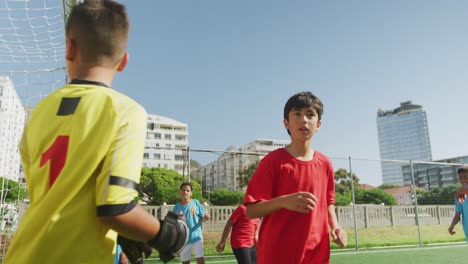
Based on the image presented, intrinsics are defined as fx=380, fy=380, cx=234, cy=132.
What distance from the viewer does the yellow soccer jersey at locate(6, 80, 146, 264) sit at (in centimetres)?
119

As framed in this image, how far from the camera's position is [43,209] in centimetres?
123

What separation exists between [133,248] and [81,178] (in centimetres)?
33

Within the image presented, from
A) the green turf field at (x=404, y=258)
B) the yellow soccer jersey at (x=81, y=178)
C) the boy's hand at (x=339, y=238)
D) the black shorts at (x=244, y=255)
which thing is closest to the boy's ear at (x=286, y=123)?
the boy's hand at (x=339, y=238)

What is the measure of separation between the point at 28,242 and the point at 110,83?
0.61m

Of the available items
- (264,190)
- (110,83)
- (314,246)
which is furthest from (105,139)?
(314,246)

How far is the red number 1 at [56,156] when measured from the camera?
1.25 metres

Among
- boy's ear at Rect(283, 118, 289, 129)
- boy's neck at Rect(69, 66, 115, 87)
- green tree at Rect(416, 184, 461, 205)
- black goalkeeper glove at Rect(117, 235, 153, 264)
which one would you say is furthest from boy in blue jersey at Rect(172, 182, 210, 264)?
green tree at Rect(416, 184, 461, 205)

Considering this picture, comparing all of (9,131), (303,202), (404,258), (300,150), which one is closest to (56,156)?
(303,202)

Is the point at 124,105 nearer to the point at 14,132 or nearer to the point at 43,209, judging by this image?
the point at 43,209

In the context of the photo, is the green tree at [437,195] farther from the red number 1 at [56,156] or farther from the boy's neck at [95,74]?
the red number 1 at [56,156]

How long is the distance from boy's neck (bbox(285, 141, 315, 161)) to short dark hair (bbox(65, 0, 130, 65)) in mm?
1944

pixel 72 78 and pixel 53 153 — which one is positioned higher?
pixel 72 78

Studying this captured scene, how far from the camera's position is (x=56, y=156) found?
1.26 meters

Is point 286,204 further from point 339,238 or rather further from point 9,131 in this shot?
point 9,131
